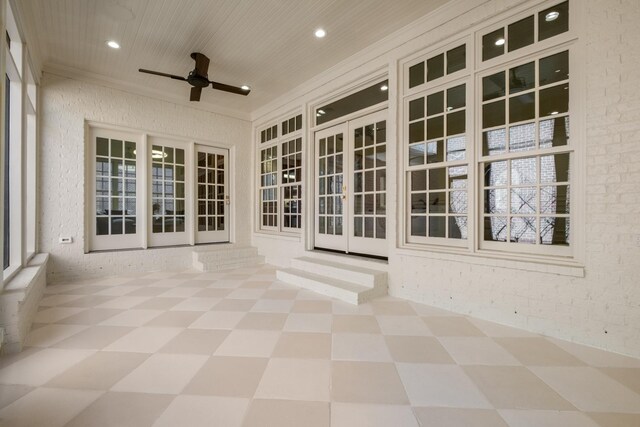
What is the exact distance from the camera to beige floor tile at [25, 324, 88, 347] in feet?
7.59

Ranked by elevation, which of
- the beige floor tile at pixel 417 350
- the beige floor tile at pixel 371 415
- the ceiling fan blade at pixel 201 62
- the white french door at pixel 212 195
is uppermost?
the ceiling fan blade at pixel 201 62

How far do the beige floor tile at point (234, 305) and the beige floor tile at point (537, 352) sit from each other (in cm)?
249

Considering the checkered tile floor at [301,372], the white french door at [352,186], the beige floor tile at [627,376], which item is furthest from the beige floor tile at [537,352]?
the white french door at [352,186]

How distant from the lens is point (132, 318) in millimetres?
2816

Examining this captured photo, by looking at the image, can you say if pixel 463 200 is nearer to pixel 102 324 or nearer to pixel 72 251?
pixel 102 324

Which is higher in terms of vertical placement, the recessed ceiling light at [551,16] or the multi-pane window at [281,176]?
the recessed ceiling light at [551,16]

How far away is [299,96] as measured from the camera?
507 cm

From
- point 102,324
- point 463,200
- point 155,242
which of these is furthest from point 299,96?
point 102,324

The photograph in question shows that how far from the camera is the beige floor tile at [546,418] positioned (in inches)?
56.8

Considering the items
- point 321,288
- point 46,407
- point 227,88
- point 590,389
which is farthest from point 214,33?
point 590,389

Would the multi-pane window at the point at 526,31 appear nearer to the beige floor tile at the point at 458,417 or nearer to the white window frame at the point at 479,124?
the white window frame at the point at 479,124

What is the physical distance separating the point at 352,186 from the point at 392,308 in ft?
6.39

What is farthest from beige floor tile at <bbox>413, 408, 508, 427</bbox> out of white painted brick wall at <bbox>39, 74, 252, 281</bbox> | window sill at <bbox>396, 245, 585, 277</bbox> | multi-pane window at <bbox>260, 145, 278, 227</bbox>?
white painted brick wall at <bbox>39, 74, 252, 281</bbox>

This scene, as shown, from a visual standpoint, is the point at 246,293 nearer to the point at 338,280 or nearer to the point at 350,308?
the point at 338,280
